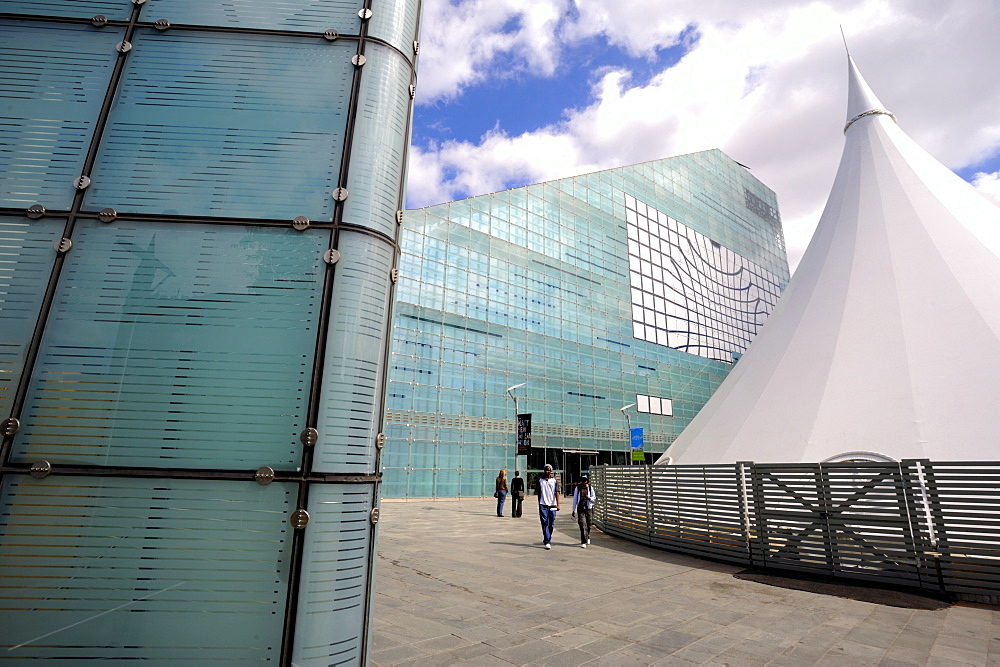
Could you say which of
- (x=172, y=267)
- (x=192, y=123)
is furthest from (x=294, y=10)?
(x=172, y=267)

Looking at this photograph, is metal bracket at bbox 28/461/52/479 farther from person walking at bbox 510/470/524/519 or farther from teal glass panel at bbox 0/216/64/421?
person walking at bbox 510/470/524/519

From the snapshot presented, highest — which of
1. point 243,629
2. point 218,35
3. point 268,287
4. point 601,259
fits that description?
point 601,259

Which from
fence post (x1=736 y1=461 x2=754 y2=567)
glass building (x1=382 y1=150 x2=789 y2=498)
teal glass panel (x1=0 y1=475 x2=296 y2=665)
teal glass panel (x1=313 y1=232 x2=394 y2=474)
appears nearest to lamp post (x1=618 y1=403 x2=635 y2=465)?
glass building (x1=382 y1=150 x2=789 y2=498)

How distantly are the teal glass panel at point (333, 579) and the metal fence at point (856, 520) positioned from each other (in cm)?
875

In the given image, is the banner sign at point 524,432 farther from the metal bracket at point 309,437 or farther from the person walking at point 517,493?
the metal bracket at point 309,437

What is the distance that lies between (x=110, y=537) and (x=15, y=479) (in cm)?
50

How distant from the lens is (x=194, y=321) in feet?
8.24

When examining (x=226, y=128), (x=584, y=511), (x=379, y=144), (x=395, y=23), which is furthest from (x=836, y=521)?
(x=226, y=128)

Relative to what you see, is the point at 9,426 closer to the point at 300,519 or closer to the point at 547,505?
the point at 300,519

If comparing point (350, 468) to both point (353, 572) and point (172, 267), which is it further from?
point (172, 267)

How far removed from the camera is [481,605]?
6496mm

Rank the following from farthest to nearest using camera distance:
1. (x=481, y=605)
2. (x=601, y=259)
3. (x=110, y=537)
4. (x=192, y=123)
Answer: (x=601, y=259) < (x=481, y=605) < (x=192, y=123) < (x=110, y=537)

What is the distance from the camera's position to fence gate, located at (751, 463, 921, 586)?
7738 millimetres

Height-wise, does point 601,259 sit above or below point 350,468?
above
